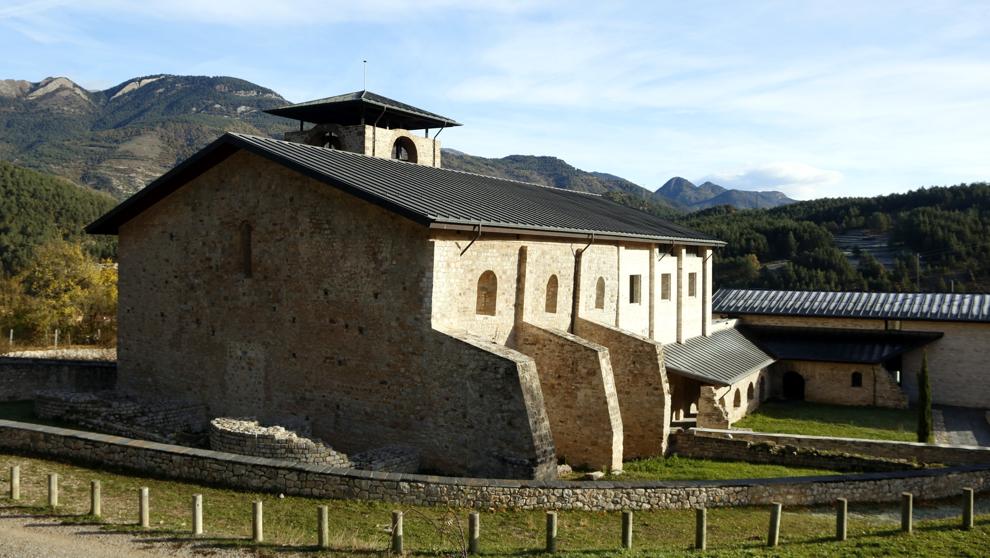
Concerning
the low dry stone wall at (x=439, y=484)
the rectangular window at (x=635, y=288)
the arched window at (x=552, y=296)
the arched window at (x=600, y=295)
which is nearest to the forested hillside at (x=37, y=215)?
the low dry stone wall at (x=439, y=484)

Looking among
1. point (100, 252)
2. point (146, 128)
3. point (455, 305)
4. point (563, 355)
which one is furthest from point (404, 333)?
point (146, 128)

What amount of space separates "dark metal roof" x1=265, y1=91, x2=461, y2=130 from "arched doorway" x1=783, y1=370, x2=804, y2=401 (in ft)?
57.7

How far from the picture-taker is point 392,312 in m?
15.1

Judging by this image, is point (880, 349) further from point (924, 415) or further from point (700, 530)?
point (700, 530)

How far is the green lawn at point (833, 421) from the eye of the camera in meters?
23.3

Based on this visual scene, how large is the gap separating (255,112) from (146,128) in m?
24.8

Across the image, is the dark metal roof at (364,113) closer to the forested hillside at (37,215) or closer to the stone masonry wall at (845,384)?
the stone masonry wall at (845,384)

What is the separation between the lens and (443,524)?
10102 millimetres

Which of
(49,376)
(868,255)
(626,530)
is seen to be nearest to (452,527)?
(626,530)

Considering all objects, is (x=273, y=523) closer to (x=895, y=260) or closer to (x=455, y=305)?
→ (x=455, y=305)

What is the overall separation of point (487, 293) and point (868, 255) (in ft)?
188

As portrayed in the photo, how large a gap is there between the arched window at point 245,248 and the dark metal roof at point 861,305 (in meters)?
23.1

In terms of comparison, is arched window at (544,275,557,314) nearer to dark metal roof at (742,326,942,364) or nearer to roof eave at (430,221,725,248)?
roof eave at (430,221,725,248)

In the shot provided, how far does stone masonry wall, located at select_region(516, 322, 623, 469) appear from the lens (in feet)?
52.7
